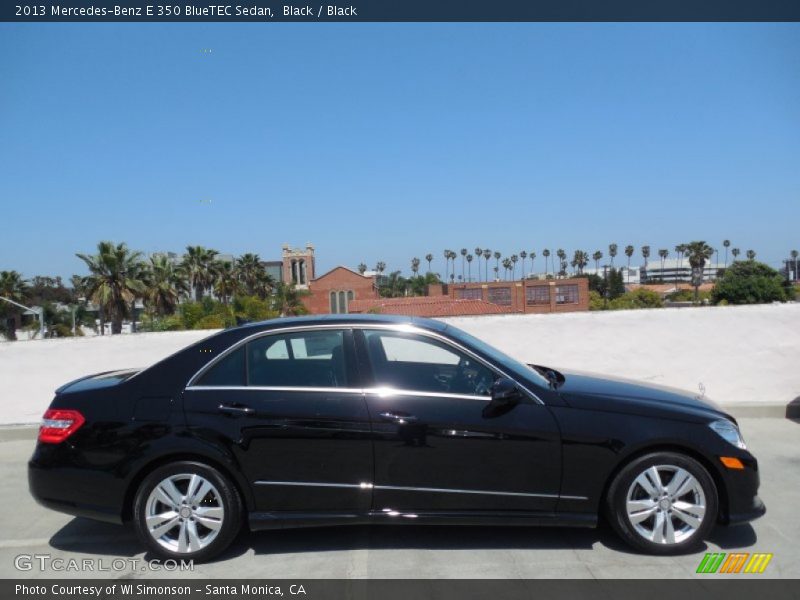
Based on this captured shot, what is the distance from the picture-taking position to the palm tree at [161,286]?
166 feet

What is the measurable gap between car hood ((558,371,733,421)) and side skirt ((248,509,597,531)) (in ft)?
2.27

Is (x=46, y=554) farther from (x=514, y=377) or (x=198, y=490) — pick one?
(x=514, y=377)

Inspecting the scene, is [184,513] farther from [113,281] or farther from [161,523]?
[113,281]

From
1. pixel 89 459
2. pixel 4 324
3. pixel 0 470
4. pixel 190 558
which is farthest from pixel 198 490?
pixel 4 324

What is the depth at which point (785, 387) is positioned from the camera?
319 inches

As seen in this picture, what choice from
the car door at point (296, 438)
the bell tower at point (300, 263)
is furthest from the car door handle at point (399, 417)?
the bell tower at point (300, 263)

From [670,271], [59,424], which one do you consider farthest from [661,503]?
[670,271]

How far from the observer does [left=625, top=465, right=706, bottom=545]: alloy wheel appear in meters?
4.11

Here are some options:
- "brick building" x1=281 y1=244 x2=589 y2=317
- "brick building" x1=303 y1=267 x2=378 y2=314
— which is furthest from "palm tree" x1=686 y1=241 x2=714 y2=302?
"brick building" x1=303 y1=267 x2=378 y2=314

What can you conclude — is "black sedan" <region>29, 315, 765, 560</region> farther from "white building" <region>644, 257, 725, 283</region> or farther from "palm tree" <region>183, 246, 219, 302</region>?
"white building" <region>644, 257, 725, 283</region>

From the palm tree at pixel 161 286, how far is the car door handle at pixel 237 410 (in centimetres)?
4775

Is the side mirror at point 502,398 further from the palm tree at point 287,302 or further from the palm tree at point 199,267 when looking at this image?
the palm tree at point 199,267

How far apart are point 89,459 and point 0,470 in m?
3.00

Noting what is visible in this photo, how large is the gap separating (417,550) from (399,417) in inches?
35.7
